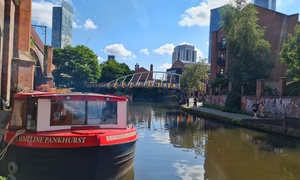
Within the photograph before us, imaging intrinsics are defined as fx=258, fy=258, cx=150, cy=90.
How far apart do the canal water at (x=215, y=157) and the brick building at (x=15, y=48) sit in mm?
9079

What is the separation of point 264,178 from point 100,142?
5.03m

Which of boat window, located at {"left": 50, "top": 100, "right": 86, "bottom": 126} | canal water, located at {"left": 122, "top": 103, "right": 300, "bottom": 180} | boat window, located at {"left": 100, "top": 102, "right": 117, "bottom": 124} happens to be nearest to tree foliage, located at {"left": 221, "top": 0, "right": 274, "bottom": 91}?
canal water, located at {"left": 122, "top": 103, "right": 300, "bottom": 180}

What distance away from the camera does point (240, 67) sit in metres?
23.8

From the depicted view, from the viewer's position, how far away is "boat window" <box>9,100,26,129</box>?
6.98m

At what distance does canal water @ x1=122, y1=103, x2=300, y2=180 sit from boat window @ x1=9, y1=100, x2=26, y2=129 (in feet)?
10.7

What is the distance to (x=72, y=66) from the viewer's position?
2164 inches

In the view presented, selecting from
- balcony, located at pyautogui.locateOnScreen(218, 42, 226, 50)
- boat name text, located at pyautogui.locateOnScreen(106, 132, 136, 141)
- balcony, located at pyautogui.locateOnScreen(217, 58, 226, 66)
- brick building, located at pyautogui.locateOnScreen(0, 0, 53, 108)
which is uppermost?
balcony, located at pyautogui.locateOnScreen(218, 42, 226, 50)

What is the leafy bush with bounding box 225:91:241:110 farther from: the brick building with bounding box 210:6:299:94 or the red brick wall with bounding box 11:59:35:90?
the red brick wall with bounding box 11:59:35:90

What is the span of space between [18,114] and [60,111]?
1.24 metres

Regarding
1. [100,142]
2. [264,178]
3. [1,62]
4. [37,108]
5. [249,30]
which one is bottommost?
[264,178]

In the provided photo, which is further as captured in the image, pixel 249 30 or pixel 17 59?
pixel 249 30

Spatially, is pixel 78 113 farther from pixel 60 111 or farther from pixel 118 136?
pixel 118 136

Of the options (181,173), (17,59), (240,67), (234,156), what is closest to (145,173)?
(181,173)

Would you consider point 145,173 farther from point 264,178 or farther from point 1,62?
point 1,62
